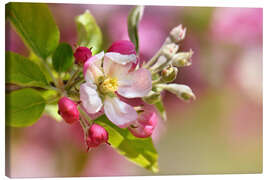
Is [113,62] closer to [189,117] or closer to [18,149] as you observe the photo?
[18,149]

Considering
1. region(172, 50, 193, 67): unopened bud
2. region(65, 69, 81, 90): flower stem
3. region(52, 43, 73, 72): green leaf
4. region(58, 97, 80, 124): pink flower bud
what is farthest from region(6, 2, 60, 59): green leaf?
region(172, 50, 193, 67): unopened bud

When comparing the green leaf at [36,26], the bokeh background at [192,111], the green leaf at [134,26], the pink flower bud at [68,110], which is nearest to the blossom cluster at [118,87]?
the pink flower bud at [68,110]

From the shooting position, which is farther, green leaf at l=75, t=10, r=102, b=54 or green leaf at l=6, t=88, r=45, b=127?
green leaf at l=75, t=10, r=102, b=54

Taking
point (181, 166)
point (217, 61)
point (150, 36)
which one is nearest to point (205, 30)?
point (217, 61)

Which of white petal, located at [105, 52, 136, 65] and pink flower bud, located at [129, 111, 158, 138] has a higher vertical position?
white petal, located at [105, 52, 136, 65]

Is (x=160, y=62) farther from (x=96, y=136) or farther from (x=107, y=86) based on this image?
(x=96, y=136)

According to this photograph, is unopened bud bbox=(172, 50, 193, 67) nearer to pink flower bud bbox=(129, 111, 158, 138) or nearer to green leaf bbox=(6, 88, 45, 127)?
pink flower bud bbox=(129, 111, 158, 138)

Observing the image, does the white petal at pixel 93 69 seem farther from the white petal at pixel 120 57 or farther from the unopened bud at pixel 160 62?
the unopened bud at pixel 160 62
